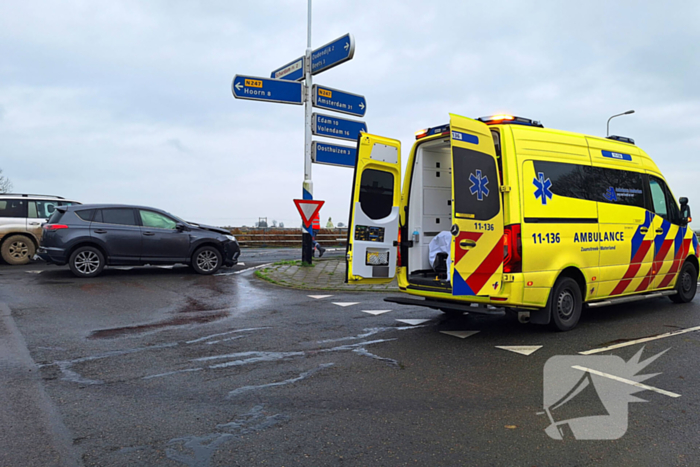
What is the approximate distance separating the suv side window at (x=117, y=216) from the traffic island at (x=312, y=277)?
10.4 ft

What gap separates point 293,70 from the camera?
48.8ft

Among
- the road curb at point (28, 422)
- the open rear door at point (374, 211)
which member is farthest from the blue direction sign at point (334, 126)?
the road curb at point (28, 422)

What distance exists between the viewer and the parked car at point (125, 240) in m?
11.1

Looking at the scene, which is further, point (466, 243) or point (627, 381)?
point (466, 243)

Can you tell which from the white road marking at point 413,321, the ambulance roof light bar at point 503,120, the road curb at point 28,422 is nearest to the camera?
the road curb at point 28,422

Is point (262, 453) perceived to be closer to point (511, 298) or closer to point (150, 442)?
point (150, 442)

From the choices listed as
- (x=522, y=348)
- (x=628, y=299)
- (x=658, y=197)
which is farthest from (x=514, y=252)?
(x=658, y=197)

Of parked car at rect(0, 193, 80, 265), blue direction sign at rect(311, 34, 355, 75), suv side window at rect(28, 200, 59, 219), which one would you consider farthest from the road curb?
blue direction sign at rect(311, 34, 355, 75)

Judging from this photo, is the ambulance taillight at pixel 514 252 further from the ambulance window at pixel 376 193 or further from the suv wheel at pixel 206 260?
the suv wheel at pixel 206 260

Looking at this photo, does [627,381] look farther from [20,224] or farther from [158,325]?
[20,224]

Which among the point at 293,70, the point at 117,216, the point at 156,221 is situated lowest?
the point at 156,221

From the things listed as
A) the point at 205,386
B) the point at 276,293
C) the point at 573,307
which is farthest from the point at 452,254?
the point at 276,293

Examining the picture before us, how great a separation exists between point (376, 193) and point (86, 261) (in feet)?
24.9

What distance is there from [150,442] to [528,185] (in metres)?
4.64
